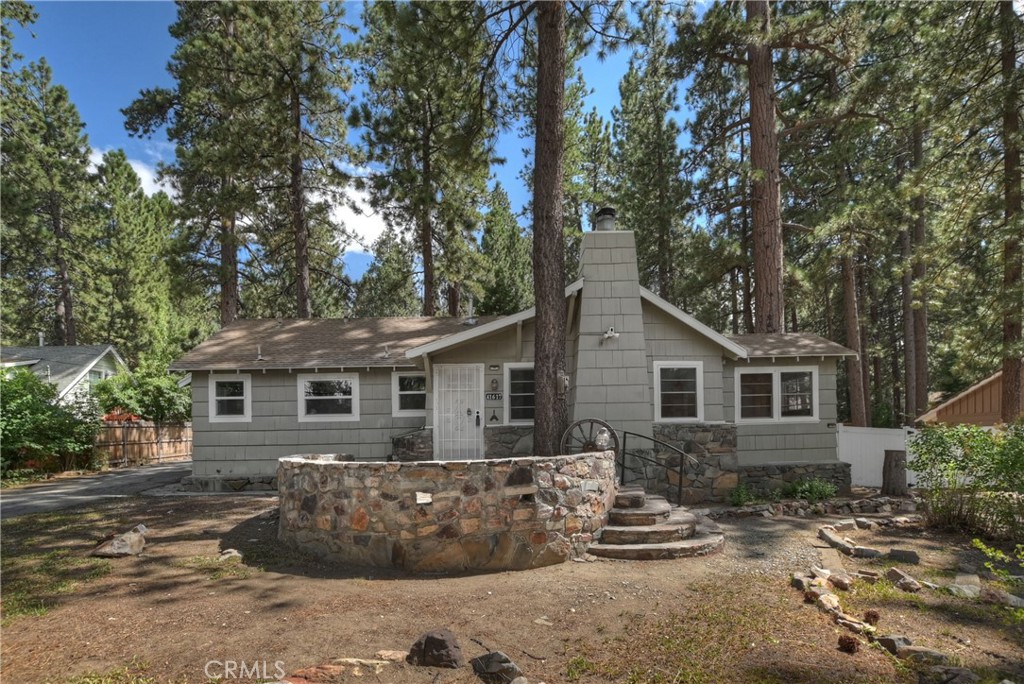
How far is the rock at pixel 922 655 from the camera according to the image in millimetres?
3334

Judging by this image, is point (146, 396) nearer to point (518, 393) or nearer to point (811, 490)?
point (518, 393)

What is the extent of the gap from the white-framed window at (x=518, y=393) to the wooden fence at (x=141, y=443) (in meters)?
11.8

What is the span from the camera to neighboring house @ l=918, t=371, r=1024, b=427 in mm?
12312

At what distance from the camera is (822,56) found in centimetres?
1327

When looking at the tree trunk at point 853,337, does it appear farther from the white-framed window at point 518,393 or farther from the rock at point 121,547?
the rock at point 121,547

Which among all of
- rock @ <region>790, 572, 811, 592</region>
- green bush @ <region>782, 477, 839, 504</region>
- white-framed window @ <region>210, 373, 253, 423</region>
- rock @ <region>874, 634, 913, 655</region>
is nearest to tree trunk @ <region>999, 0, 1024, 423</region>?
green bush @ <region>782, 477, 839, 504</region>

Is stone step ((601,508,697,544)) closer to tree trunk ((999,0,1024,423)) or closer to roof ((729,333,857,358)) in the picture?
roof ((729,333,857,358))

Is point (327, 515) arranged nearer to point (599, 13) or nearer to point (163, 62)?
point (599, 13)

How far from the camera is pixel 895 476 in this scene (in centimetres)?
916

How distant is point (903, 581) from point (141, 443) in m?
18.2

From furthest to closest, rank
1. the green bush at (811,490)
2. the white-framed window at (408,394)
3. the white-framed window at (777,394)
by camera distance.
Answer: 1. the white-framed window at (408,394)
2. the white-framed window at (777,394)
3. the green bush at (811,490)

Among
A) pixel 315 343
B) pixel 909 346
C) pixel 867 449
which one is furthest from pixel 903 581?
pixel 909 346

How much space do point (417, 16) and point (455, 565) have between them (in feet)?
25.5

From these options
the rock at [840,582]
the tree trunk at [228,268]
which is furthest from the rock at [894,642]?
the tree trunk at [228,268]
